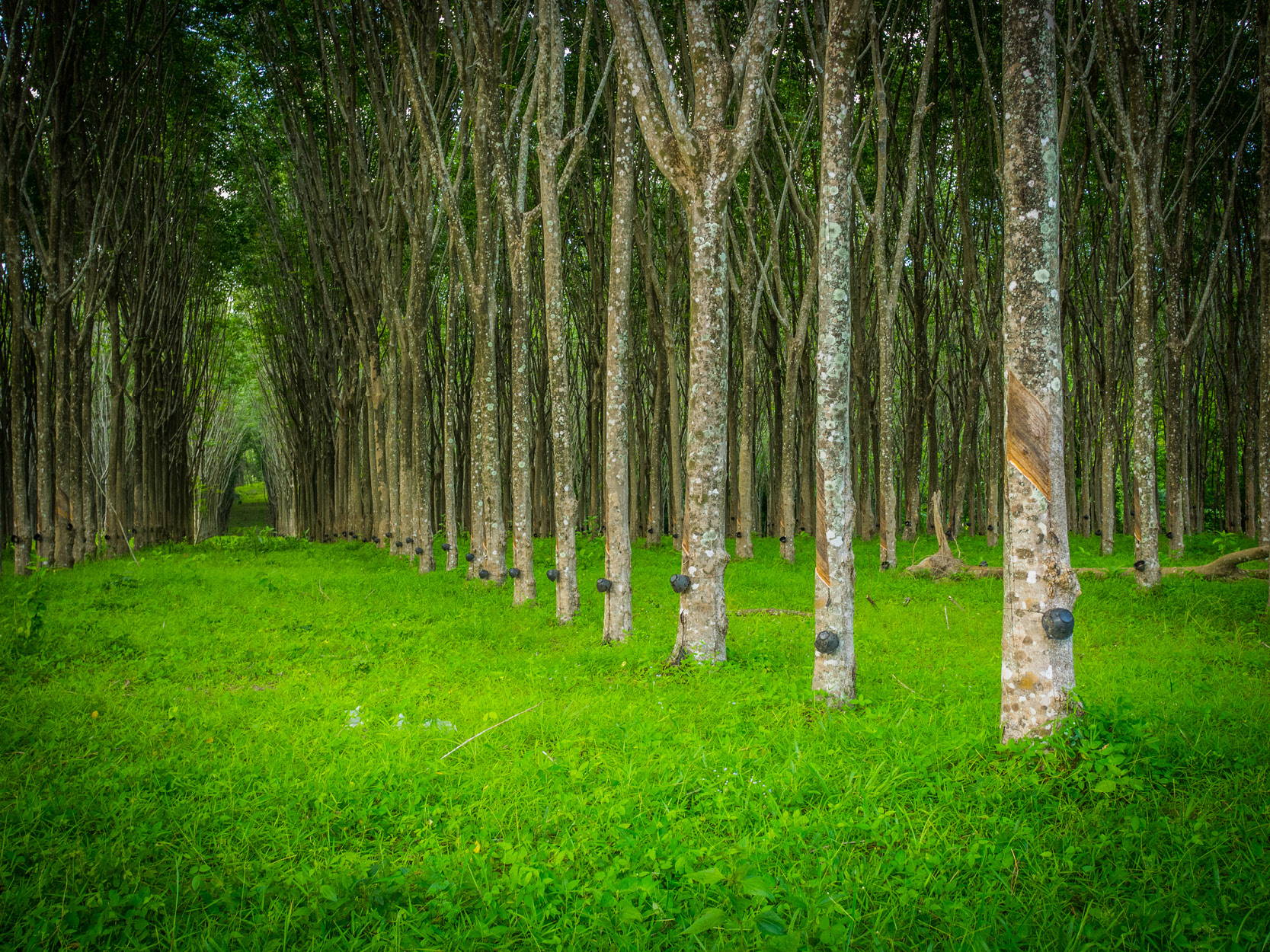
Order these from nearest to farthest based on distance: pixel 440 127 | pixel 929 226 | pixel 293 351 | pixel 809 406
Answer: pixel 440 127 → pixel 929 226 → pixel 809 406 → pixel 293 351

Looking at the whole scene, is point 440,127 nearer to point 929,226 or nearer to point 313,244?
point 313,244

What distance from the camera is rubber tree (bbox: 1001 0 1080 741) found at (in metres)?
3.56

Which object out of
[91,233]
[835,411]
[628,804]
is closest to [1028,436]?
[835,411]

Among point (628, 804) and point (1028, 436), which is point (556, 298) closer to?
point (1028, 436)

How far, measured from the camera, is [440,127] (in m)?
12.3

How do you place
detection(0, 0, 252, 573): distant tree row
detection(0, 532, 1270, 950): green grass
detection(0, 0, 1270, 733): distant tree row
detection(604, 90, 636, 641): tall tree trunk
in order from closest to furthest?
detection(0, 532, 1270, 950): green grass → detection(0, 0, 1270, 733): distant tree row → detection(604, 90, 636, 641): tall tree trunk → detection(0, 0, 252, 573): distant tree row

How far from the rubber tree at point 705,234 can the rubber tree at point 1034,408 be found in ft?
7.14

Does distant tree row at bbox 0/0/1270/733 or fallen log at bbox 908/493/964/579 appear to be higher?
distant tree row at bbox 0/0/1270/733

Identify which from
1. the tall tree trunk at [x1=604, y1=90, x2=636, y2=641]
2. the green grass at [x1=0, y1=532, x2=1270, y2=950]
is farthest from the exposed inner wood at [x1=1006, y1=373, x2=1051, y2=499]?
the tall tree trunk at [x1=604, y1=90, x2=636, y2=641]

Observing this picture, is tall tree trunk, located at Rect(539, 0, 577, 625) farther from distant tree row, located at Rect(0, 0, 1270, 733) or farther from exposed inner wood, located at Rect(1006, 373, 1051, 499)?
exposed inner wood, located at Rect(1006, 373, 1051, 499)

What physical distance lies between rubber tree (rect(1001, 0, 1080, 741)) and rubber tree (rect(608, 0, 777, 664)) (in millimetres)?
2175

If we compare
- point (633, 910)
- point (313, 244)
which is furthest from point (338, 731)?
point (313, 244)

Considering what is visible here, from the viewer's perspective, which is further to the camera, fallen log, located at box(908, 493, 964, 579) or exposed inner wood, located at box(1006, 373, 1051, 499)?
fallen log, located at box(908, 493, 964, 579)

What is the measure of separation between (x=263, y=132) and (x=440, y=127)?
6.78m
